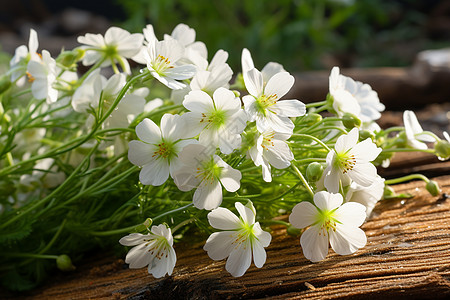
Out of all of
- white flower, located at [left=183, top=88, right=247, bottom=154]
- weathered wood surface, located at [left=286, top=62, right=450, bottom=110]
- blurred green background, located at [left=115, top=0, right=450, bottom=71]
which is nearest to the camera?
white flower, located at [left=183, top=88, right=247, bottom=154]

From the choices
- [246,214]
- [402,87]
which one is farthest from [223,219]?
[402,87]

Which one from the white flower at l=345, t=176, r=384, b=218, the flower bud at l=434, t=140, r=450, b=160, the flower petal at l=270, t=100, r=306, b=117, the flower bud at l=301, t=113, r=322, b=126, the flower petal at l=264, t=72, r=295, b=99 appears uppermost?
the flower petal at l=264, t=72, r=295, b=99

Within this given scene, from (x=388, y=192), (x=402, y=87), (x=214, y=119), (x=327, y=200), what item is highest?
(x=214, y=119)

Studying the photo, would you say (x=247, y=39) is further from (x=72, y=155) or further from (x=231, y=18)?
(x=72, y=155)

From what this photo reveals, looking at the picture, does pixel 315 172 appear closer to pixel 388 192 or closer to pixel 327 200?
pixel 327 200

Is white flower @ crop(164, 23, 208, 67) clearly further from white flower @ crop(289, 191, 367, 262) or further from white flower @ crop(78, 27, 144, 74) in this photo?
white flower @ crop(289, 191, 367, 262)

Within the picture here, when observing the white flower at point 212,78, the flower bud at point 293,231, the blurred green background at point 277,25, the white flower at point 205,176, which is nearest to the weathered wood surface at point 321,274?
the flower bud at point 293,231

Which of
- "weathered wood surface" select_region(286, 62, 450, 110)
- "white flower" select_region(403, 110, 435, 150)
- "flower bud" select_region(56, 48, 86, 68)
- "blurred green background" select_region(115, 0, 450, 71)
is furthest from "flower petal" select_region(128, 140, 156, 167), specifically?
"blurred green background" select_region(115, 0, 450, 71)
